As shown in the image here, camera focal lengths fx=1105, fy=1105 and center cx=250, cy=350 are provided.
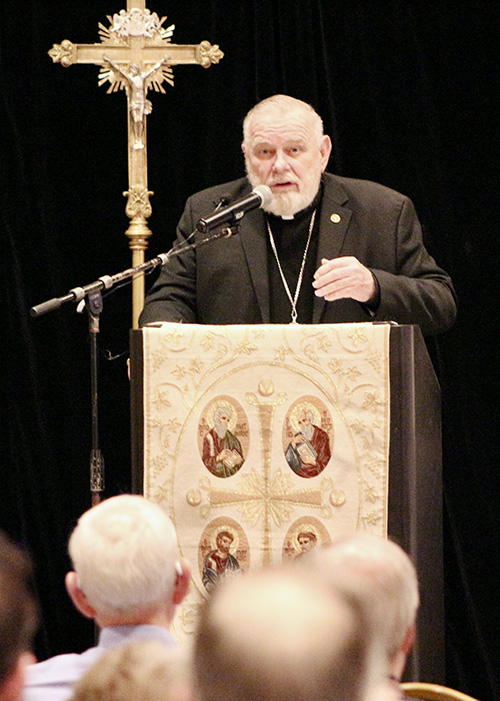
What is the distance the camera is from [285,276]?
13.0ft

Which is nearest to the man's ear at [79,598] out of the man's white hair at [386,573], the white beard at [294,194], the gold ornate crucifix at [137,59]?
the man's white hair at [386,573]

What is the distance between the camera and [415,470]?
292 cm

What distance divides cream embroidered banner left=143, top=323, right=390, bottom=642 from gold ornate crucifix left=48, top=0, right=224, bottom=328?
1.18 m

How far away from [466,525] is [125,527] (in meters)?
2.87

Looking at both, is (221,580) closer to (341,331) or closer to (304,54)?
(341,331)

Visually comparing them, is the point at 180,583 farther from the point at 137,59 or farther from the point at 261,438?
the point at 137,59

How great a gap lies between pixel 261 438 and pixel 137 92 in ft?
5.65

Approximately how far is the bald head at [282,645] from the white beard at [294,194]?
2705 mm

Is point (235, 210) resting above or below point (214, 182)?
below

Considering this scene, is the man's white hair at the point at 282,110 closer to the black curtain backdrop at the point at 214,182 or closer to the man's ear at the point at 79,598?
the black curtain backdrop at the point at 214,182

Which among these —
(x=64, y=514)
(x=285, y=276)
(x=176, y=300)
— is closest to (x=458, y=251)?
(x=285, y=276)

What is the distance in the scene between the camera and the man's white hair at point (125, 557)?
68.7 inches

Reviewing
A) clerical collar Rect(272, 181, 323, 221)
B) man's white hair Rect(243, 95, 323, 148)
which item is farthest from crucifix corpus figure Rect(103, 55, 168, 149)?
clerical collar Rect(272, 181, 323, 221)

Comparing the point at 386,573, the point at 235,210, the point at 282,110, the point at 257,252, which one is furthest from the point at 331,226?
the point at 386,573
